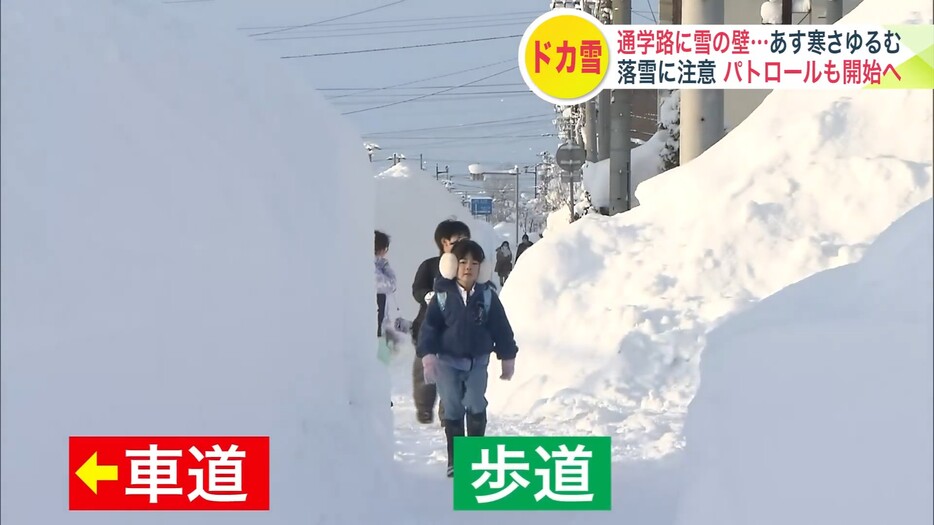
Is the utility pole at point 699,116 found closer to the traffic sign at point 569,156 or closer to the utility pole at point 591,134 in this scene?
the traffic sign at point 569,156

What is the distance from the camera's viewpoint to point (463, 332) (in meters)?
6.14

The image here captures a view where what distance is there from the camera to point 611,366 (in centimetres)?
878

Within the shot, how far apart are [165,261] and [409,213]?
19.0 m

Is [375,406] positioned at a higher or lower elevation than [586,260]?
lower

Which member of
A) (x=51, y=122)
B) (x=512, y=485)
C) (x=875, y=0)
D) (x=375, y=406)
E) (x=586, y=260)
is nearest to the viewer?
(x=51, y=122)

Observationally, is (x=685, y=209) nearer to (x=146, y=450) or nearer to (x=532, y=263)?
(x=532, y=263)

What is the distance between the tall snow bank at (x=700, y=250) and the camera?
28.6 feet

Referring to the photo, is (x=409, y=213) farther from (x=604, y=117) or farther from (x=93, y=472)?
(x=93, y=472)

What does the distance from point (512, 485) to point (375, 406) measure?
1410 millimetres

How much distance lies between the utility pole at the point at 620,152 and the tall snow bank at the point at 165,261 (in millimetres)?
13988

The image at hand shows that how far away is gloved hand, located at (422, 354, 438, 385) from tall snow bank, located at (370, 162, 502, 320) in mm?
14391

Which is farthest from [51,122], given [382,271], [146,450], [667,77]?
[382,271]

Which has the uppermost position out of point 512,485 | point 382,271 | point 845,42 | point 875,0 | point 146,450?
point 875,0

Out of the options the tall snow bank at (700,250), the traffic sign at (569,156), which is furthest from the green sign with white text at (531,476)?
the traffic sign at (569,156)
